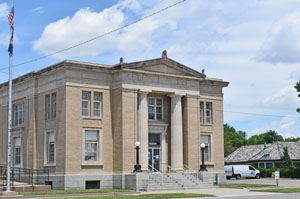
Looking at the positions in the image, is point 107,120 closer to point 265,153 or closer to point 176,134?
point 176,134

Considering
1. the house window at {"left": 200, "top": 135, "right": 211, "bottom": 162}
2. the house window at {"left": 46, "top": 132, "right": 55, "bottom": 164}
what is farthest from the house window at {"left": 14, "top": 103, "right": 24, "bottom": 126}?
the house window at {"left": 200, "top": 135, "right": 211, "bottom": 162}

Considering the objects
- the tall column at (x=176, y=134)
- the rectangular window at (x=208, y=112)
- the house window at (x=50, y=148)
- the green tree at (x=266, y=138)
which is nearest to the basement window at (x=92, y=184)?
the house window at (x=50, y=148)

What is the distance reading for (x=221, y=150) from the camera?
150 feet

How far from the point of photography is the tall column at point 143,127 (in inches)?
1529

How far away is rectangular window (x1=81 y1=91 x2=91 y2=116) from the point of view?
125 feet

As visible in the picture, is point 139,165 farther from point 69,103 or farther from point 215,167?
point 215,167

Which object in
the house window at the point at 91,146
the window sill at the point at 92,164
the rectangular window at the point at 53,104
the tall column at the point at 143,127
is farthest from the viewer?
the rectangular window at the point at 53,104

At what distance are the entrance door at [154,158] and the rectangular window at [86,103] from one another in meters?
6.53

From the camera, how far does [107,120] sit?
127ft

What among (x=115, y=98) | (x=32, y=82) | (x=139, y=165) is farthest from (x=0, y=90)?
(x=139, y=165)

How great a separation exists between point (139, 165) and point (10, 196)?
1085cm

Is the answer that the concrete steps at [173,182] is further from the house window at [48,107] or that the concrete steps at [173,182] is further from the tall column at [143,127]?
the house window at [48,107]

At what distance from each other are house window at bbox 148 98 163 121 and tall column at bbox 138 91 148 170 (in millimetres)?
1708

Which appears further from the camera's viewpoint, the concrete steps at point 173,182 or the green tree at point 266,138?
the green tree at point 266,138
